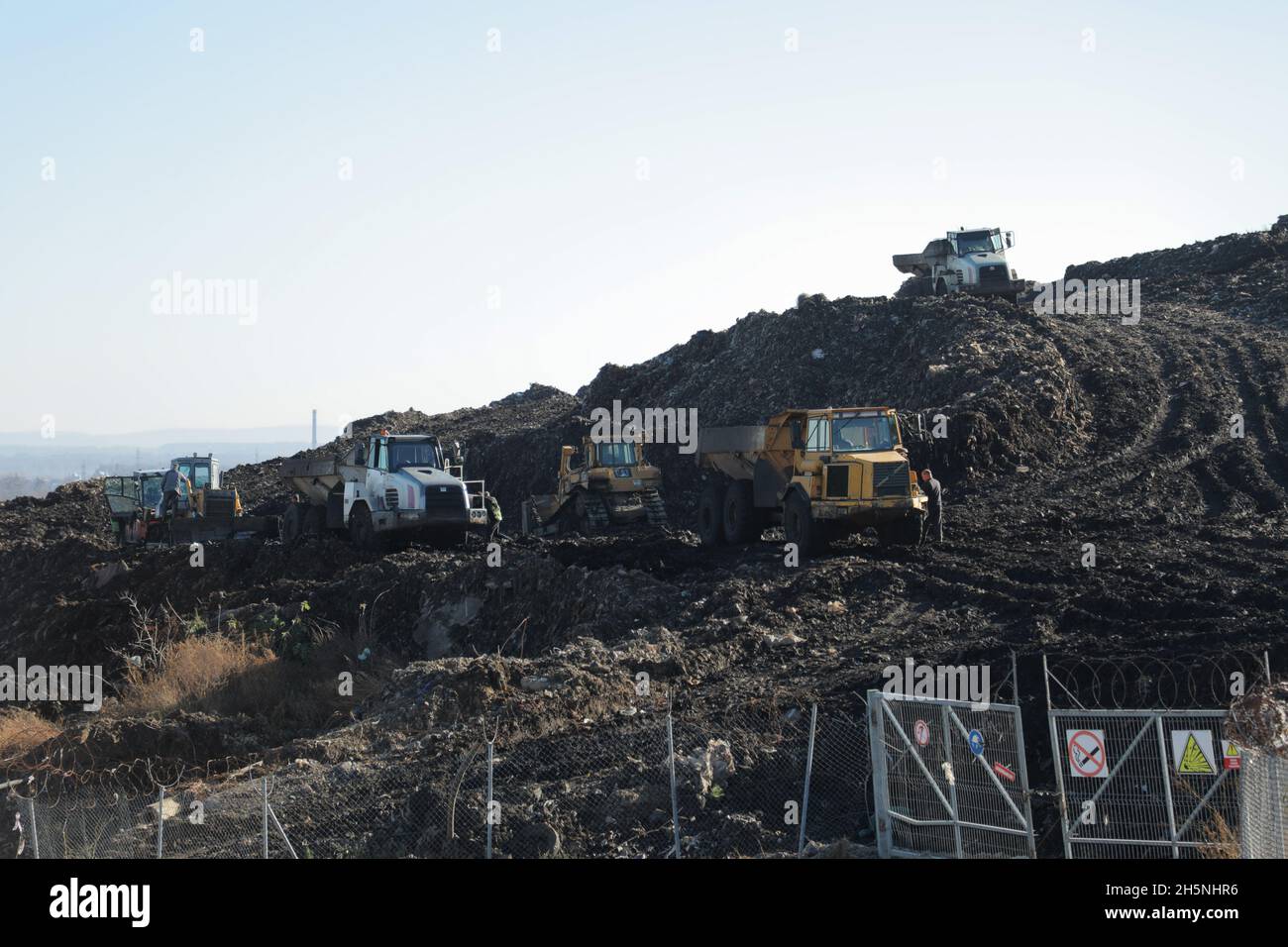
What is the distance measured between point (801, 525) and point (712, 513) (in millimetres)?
3134

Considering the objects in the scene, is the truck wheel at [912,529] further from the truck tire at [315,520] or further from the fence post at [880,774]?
the truck tire at [315,520]

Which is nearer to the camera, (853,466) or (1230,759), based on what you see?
(1230,759)

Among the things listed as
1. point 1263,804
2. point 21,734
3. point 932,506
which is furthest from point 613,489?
point 1263,804

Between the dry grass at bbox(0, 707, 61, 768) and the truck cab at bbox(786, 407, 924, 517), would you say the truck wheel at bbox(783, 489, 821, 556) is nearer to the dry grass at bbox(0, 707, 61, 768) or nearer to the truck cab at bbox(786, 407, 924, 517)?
the truck cab at bbox(786, 407, 924, 517)

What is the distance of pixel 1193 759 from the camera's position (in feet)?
29.6

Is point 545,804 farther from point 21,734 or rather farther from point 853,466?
point 853,466

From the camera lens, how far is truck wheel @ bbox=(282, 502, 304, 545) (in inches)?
1075

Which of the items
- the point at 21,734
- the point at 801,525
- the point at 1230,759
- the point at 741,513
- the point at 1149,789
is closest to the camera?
the point at 1230,759

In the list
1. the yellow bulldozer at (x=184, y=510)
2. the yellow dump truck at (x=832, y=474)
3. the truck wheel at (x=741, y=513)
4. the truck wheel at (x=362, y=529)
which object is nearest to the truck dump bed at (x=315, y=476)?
the truck wheel at (x=362, y=529)

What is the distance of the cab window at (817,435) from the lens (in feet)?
66.1

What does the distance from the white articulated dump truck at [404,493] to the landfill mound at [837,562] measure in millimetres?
663

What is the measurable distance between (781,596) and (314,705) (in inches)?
245

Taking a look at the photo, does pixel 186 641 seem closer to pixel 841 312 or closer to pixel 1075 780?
pixel 1075 780

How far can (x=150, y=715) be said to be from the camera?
658 inches
